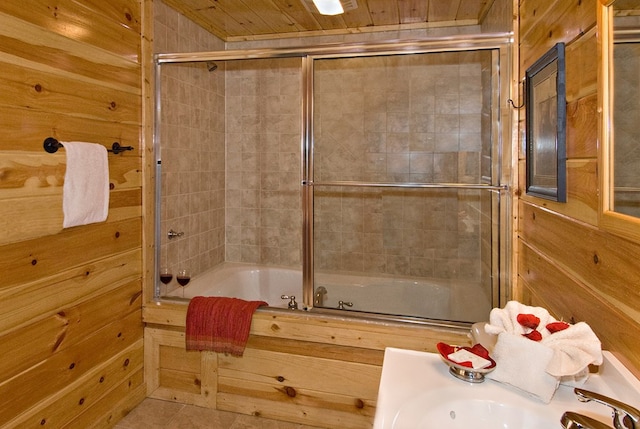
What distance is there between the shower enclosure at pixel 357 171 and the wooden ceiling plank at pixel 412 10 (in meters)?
0.41

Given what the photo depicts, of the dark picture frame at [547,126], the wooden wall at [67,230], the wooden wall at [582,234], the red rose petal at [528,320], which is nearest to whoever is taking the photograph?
the wooden wall at [582,234]

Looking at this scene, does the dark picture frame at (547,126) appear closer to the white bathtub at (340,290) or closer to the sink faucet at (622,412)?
the sink faucet at (622,412)

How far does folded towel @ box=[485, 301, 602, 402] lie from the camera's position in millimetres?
1054

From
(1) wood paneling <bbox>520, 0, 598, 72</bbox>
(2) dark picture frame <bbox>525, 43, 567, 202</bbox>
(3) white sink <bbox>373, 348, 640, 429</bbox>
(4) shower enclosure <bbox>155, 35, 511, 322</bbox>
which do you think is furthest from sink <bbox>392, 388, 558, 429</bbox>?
(4) shower enclosure <bbox>155, 35, 511, 322</bbox>

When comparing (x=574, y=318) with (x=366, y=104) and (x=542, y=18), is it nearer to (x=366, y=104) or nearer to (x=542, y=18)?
(x=542, y=18)

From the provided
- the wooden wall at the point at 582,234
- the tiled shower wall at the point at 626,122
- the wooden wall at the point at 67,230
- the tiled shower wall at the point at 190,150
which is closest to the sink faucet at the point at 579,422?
the wooden wall at the point at 582,234

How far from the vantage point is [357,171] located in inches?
111

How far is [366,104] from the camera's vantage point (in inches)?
119

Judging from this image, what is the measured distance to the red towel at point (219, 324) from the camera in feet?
7.45

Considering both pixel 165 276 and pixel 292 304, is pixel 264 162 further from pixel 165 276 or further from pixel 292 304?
pixel 292 304

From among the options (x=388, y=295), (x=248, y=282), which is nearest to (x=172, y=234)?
(x=248, y=282)

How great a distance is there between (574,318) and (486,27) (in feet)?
7.53

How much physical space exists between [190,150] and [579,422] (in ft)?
9.43

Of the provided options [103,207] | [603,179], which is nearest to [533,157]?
[603,179]
